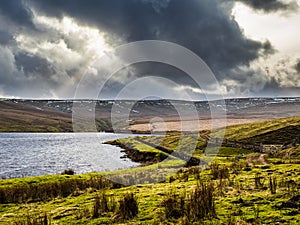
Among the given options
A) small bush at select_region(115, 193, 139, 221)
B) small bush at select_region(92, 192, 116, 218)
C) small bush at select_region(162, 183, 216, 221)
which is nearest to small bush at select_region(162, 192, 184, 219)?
small bush at select_region(162, 183, 216, 221)

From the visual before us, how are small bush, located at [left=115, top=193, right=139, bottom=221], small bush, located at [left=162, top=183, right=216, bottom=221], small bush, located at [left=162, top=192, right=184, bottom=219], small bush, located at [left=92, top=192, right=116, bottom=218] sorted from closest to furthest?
small bush, located at [left=162, top=183, right=216, bottom=221], small bush, located at [left=162, top=192, right=184, bottom=219], small bush, located at [left=115, top=193, right=139, bottom=221], small bush, located at [left=92, top=192, right=116, bottom=218]

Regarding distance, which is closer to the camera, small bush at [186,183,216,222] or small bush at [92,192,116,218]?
small bush at [186,183,216,222]

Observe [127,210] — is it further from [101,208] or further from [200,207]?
[200,207]

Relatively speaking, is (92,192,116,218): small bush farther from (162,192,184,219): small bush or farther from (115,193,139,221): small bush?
(162,192,184,219): small bush

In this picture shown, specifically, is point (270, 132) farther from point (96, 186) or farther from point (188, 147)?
point (96, 186)

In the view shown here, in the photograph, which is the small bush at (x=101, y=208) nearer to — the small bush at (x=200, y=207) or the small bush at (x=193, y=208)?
the small bush at (x=193, y=208)

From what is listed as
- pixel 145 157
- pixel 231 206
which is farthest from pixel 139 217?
pixel 145 157

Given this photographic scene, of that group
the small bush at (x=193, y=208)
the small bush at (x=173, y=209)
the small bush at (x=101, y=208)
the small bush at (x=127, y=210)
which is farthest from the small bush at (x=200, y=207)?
the small bush at (x=101, y=208)

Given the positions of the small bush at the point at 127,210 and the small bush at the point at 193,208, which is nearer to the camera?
the small bush at the point at 193,208

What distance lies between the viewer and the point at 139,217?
1254 cm

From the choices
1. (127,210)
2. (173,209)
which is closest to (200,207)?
(173,209)

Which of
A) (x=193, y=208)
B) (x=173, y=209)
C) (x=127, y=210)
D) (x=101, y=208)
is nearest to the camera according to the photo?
(x=193, y=208)

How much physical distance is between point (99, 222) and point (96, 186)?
1438 cm

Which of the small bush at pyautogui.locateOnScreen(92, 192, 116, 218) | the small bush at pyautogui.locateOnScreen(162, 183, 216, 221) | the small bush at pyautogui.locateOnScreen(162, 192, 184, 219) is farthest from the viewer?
the small bush at pyautogui.locateOnScreen(92, 192, 116, 218)
